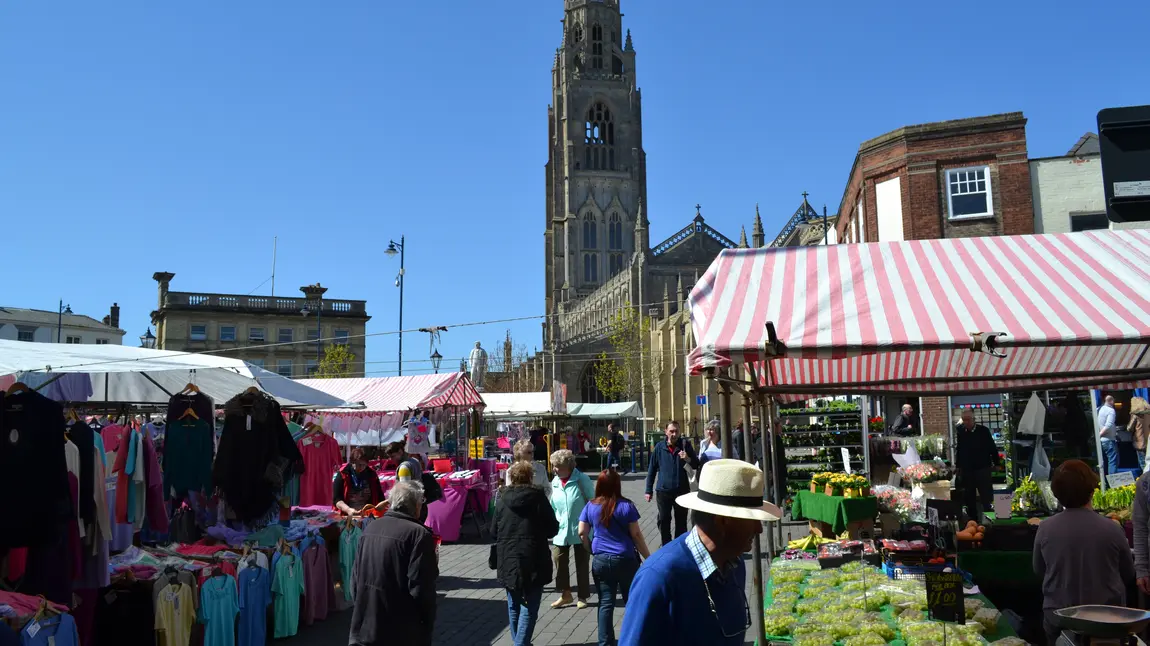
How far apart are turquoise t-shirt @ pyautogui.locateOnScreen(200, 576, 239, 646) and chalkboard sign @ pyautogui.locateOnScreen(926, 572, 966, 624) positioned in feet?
18.5

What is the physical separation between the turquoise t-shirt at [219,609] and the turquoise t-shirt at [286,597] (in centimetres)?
82

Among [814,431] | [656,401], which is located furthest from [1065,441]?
[656,401]

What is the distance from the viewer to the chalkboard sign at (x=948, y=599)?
4.66 m

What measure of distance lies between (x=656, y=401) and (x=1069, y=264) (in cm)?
5693

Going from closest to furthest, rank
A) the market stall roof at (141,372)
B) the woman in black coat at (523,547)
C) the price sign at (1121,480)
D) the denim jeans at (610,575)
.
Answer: the woman in black coat at (523,547) < the denim jeans at (610,575) < the market stall roof at (141,372) < the price sign at (1121,480)

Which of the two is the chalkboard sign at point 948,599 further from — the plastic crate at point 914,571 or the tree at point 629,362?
the tree at point 629,362

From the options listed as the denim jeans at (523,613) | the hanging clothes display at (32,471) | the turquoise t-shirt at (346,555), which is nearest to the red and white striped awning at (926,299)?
the denim jeans at (523,613)

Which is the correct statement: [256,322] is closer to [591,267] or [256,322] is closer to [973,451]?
[591,267]

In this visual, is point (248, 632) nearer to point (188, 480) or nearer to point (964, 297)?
point (188, 480)

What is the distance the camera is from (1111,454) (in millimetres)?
12820

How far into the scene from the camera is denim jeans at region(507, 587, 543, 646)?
6.25m

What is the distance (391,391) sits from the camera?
2030 cm

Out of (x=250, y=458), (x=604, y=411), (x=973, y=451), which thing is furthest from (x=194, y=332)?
(x=973, y=451)

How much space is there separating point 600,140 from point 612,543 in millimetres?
83942
